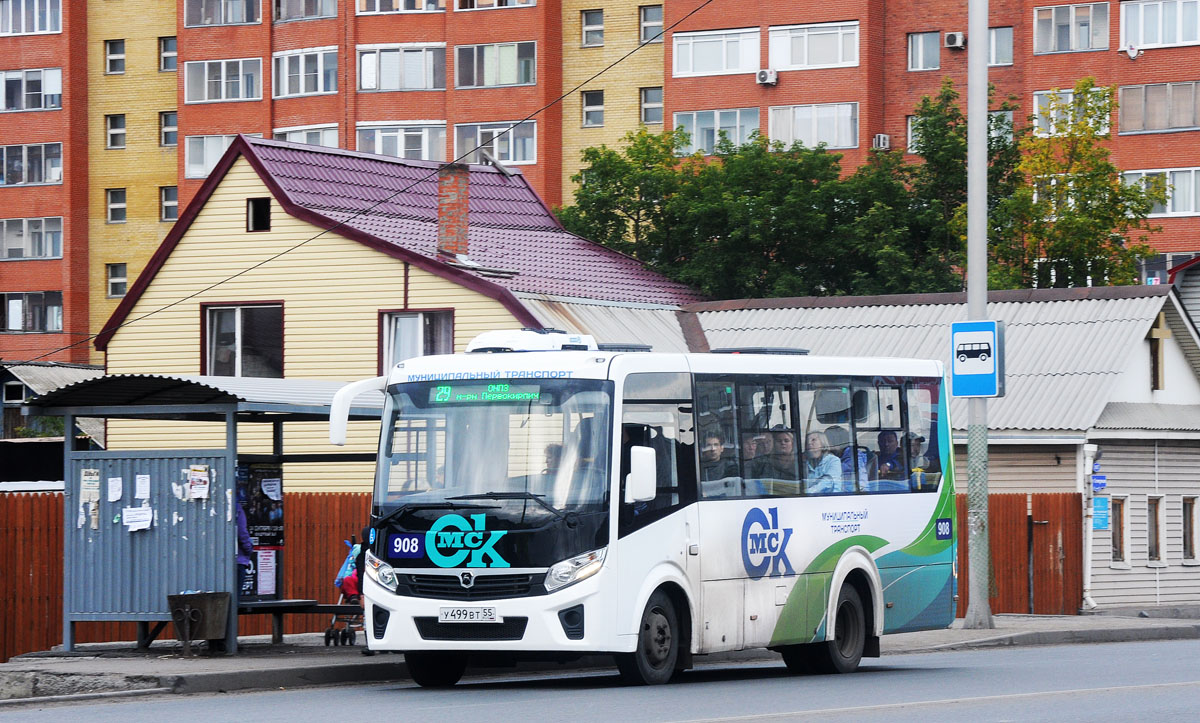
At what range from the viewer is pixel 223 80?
69.9 metres

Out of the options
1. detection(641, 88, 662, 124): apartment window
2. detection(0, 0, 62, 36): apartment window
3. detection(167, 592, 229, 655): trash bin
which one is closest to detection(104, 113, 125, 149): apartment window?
detection(0, 0, 62, 36): apartment window

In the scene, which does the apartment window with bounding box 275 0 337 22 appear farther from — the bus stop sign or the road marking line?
the road marking line

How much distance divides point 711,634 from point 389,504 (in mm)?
2939

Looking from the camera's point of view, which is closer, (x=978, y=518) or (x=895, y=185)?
(x=978, y=518)

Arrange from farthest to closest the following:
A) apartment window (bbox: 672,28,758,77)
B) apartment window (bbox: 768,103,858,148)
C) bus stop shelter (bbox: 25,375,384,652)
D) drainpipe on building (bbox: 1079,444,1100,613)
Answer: apartment window (bbox: 672,28,758,77) → apartment window (bbox: 768,103,858,148) → drainpipe on building (bbox: 1079,444,1100,613) → bus stop shelter (bbox: 25,375,384,652)

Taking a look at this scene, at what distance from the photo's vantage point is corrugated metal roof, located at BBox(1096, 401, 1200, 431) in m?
32.6

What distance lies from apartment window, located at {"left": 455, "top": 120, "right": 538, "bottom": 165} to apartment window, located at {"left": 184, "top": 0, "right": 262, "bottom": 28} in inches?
367

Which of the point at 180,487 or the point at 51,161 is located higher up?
the point at 51,161

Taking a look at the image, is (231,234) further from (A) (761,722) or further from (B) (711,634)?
(A) (761,722)

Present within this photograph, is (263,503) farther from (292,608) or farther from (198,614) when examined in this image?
(198,614)

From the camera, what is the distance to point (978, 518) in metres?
25.1

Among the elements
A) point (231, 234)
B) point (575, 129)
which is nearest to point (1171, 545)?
point (231, 234)

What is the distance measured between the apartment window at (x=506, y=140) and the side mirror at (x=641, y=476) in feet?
168

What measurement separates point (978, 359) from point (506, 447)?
10.4m
